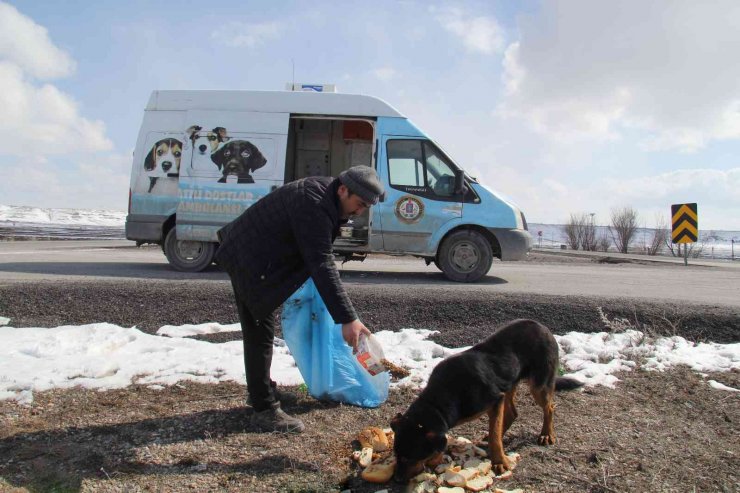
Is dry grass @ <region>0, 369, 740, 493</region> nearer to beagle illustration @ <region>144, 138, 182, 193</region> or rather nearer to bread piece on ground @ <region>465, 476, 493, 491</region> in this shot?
bread piece on ground @ <region>465, 476, 493, 491</region>

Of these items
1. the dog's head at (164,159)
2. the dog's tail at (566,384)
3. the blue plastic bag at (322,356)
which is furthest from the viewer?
the dog's head at (164,159)

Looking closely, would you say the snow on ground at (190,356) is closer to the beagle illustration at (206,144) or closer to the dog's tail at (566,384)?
the dog's tail at (566,384)

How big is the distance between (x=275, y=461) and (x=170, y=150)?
753cm

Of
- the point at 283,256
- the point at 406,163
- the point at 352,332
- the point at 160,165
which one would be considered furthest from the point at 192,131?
the point at 352,332

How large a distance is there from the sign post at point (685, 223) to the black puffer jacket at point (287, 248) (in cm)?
1700

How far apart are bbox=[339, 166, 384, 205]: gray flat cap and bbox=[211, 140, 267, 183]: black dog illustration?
6538 millimetres

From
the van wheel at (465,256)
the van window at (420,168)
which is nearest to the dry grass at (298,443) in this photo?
the van wheel at (465,256)

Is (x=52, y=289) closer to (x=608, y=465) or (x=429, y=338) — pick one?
(x=429, y=338)

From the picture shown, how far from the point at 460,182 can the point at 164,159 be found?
515 cm

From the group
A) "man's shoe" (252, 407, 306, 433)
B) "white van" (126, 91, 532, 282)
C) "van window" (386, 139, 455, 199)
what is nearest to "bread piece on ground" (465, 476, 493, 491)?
"man's shoe" (252, 407, 306, 433)

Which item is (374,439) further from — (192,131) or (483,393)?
(192,131)

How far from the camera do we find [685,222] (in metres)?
16.9

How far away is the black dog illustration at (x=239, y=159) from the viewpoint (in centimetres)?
906

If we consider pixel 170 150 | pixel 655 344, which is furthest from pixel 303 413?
pixel 170 150
